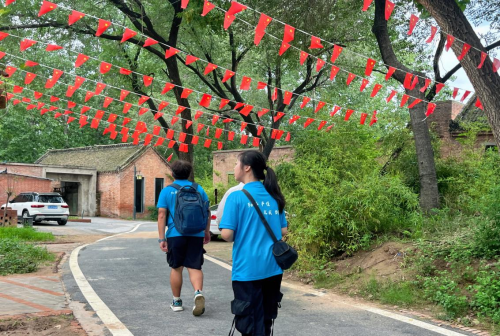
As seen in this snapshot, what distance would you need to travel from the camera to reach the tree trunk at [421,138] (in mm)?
9836

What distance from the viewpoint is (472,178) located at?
10.2 meters

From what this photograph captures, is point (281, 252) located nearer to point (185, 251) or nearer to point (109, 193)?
point (185, 251)

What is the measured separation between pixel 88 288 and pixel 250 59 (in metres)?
15.4

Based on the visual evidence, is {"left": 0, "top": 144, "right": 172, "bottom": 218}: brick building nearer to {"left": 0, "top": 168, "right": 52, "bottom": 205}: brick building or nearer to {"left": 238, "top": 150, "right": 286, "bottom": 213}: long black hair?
{"left": 0, "top": 168, "right": 52, "bottom": 205}: brick building

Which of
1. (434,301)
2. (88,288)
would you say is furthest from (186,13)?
(434,301)

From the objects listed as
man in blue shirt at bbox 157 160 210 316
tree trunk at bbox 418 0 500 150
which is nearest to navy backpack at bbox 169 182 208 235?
man in blue shirt at bbox 157 160 210 316

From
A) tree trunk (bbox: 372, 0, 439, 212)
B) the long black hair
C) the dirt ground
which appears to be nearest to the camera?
the long black hair

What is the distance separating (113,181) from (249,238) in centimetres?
3404

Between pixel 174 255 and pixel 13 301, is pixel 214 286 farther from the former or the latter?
pixel 13 301

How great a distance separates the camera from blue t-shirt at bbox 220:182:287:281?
3.52 metres

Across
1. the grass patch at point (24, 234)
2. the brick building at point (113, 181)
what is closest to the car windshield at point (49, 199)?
the grass patch at point (24, 234)

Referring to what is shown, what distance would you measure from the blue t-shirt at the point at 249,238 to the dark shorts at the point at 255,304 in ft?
0.21

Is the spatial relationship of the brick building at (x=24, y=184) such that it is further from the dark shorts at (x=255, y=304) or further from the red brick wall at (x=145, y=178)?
the dark shorts at (x=255, y=304)

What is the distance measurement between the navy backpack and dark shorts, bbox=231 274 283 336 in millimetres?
1990
